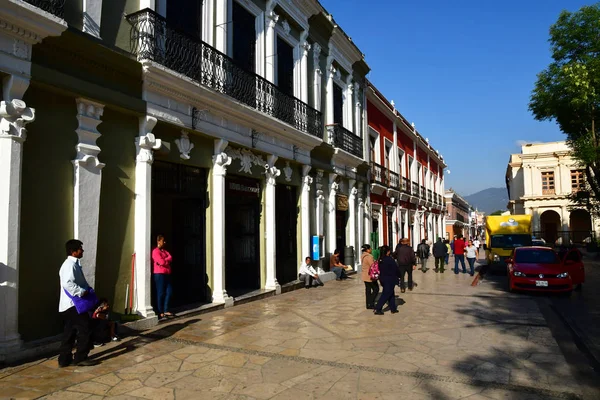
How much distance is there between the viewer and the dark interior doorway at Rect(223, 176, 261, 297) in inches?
441

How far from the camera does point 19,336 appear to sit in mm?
5332

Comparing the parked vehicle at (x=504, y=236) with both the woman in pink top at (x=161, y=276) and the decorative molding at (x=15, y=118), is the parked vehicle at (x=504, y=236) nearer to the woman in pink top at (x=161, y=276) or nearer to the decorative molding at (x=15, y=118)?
the woman in pink top at (x=161, y=276)

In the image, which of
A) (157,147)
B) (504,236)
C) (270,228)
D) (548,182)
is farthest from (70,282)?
(548,182)

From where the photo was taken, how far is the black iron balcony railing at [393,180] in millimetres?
22750

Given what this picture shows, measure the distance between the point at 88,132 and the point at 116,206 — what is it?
4.33 ft

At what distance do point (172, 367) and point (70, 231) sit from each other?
2.63 metres

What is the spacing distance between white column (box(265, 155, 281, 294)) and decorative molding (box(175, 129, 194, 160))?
3.08 metres

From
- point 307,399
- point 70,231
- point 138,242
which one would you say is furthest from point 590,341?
point 70,231

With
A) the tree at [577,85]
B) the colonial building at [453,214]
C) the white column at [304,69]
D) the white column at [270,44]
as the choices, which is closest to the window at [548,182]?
the colonial building at [453,214]

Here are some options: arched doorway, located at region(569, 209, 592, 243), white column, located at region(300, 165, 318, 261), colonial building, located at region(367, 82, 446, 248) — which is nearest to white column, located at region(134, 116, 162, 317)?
white column, located at region(300, 165, 318, 261)

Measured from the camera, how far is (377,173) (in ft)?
68.0

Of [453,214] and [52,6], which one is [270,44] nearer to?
[52,6]

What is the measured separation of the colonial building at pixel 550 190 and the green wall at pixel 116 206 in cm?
4488

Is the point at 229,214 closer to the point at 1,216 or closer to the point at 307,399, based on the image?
the point at 1,216
